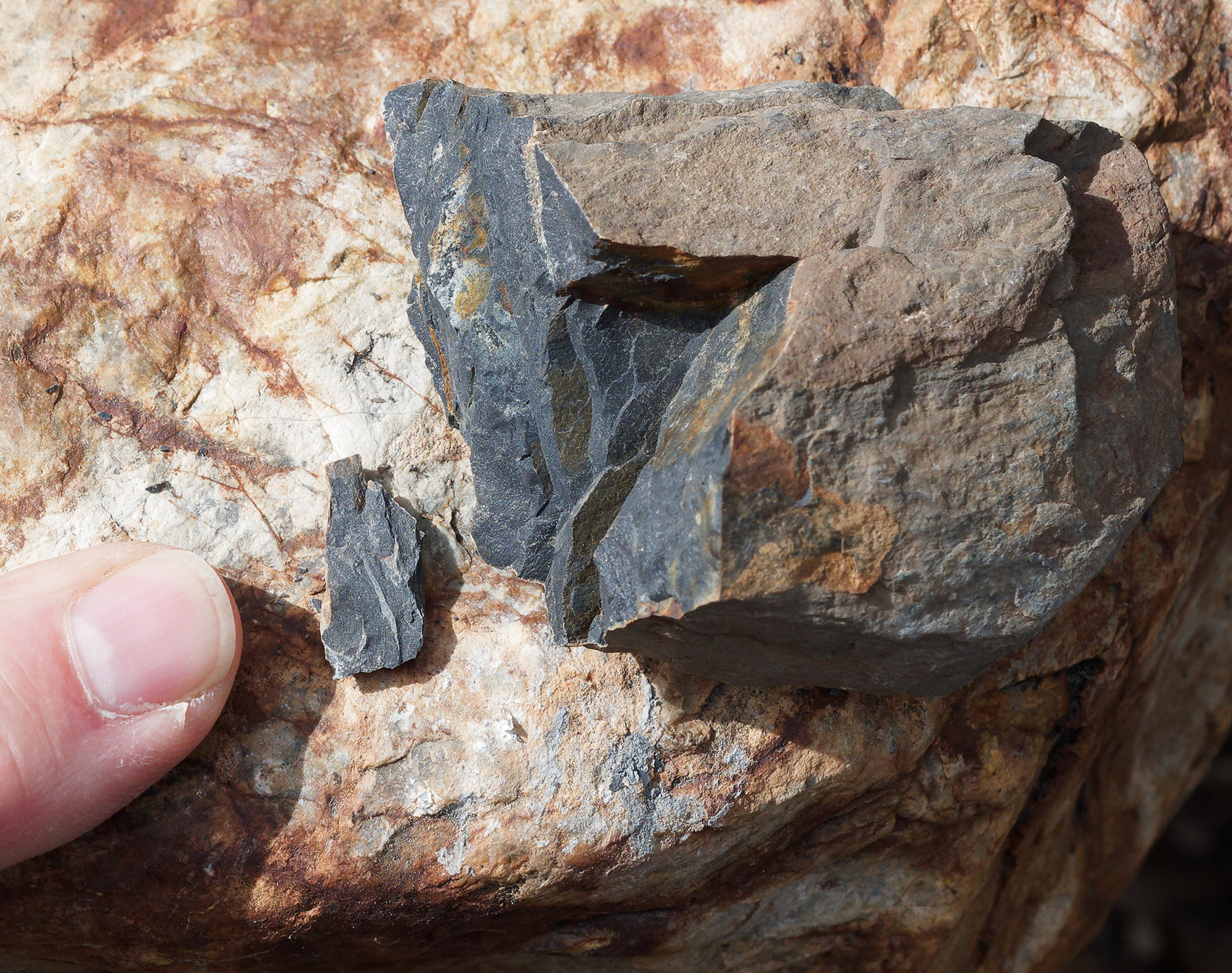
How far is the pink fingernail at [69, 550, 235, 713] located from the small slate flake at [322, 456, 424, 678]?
235 mm

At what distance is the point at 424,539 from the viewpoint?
83.8 inches

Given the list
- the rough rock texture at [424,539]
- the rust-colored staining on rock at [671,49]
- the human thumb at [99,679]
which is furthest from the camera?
the rust-colored staining on rock at [671,49]

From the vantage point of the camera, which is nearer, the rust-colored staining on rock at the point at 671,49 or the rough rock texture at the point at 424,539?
the rough rock texture at the point at 424,539

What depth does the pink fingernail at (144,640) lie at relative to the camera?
6.15 feet

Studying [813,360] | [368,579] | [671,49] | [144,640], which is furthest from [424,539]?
[671,49]

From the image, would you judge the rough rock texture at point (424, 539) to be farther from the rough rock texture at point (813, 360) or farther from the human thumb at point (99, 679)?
the rough rock texture at point (813, 360)

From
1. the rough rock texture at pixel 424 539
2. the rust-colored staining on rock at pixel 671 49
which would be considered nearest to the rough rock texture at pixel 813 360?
the rough rock texture at pixel 424 539

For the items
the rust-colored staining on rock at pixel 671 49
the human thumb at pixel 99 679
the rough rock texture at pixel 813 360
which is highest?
the rust-colored staining on rock at pixel 671 49

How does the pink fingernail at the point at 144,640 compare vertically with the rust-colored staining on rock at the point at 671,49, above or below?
below

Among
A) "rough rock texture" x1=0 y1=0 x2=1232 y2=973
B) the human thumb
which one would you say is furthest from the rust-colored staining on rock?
the human thumb

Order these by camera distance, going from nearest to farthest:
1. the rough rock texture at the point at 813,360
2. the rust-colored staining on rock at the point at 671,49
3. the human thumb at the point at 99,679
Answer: the rough rock texture at the point at 813,360 < the human thumb at the point at 99,679 < the rust-colored staining on rock at the point at 671,49

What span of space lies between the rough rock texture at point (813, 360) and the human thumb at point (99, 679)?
26.9 inches

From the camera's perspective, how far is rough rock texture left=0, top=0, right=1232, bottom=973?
199cm

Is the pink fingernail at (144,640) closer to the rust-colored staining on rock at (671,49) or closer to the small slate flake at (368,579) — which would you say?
the small slate flake at (368,579)
